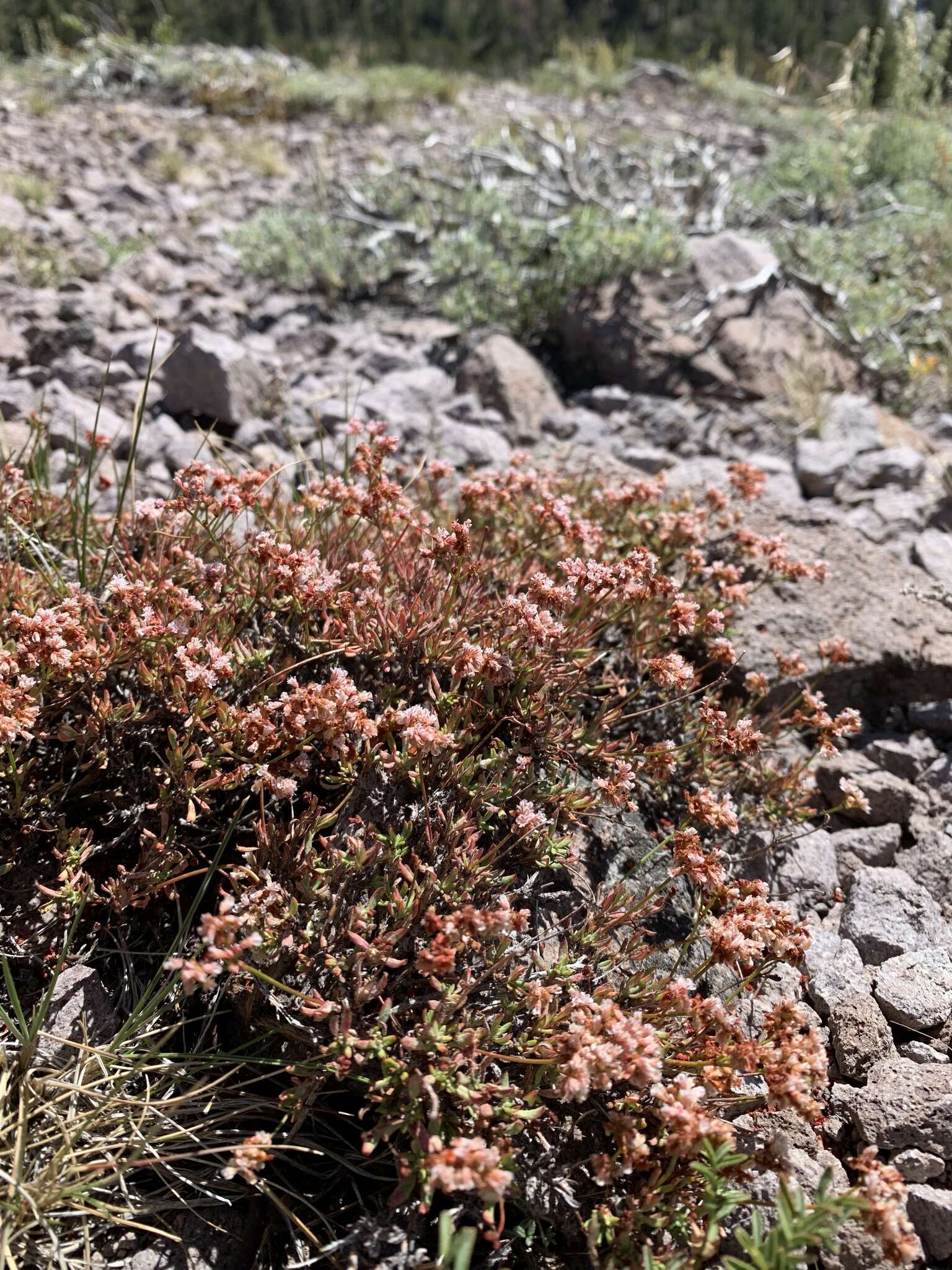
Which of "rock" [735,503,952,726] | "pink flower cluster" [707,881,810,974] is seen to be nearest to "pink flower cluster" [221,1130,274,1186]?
"pink flower cluster" [707,881,810,974]

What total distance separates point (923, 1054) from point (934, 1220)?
47 centimetres

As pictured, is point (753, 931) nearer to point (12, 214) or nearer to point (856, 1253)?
point (856, 1253)

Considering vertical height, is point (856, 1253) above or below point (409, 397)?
below

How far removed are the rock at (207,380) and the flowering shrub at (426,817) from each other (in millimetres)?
1817

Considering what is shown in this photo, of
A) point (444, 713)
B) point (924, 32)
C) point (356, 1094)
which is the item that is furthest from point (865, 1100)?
point (924, 32)

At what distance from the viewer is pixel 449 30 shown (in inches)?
744

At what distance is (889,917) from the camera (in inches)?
117

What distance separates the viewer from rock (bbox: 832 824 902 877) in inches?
131

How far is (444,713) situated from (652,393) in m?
4.13

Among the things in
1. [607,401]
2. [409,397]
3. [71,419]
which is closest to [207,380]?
[71,419]

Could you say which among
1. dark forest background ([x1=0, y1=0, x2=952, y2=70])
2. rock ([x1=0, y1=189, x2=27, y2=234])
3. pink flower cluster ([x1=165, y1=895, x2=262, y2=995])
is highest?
dark forest background ([x1=0, y1=0, x2=952, y2=70])

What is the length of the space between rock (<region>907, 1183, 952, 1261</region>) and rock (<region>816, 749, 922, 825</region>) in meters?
1.39

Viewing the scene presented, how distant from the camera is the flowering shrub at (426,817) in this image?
216 cm

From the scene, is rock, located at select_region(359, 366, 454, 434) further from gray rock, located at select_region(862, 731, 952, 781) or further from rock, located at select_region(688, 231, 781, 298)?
gray rock, located at select_region(862, 731, 952, 781)
